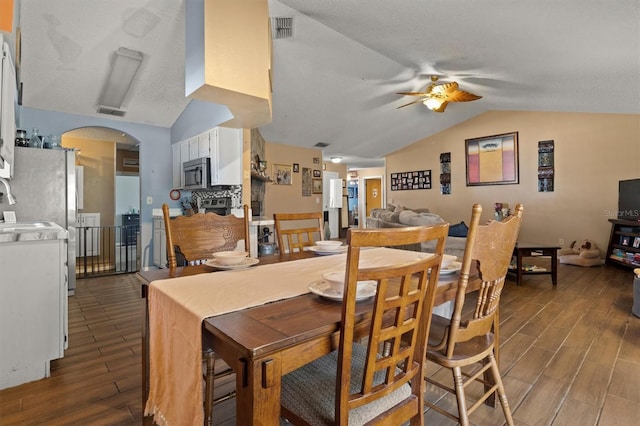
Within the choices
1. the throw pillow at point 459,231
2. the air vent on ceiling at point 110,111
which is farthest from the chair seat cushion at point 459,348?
the air vent on ceiling at point 110,111

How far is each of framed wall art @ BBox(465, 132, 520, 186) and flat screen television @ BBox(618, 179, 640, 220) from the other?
1.76 meters

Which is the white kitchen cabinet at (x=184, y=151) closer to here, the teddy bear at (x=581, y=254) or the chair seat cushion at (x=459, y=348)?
the chair seat cushion at (x=459, y=348)

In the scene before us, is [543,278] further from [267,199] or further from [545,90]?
[267,199]

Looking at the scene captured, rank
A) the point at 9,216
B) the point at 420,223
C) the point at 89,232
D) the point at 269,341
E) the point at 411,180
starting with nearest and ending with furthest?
the point at 269,341 → the point at 9,216 → the point at 420,223 → the point at 89,232 → the point at 411,180

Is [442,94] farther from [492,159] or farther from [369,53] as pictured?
[492,159]

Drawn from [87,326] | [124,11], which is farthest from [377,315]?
[124,11]

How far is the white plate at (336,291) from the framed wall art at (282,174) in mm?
5820

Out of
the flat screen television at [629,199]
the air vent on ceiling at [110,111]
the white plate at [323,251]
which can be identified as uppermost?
the air vent on ceiling at [110,111]

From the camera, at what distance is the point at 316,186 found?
7719 mm

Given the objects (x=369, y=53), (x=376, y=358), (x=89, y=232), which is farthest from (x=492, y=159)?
(x=89, y=232)

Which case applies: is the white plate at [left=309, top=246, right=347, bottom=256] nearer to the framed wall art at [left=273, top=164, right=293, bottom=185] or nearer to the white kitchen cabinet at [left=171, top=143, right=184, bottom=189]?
the white kitchen cabinet at [left=171, top=143, right=184, bottom=189]

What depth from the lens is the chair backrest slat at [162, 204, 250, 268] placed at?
1.68m

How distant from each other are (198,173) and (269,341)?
387 centimetres

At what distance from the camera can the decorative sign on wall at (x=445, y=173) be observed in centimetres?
768
